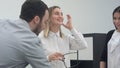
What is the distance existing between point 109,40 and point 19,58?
1.21m

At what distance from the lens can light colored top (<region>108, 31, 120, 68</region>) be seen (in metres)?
1.99

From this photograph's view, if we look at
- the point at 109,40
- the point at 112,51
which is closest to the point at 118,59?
the point at 112,51

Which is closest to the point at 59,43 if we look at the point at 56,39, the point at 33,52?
the point at 56,39

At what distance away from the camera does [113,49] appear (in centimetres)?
202

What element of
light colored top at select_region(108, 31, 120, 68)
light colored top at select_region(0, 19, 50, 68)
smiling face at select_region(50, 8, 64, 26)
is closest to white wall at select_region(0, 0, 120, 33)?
smiling face at select_region(50, 8, 64, 26)

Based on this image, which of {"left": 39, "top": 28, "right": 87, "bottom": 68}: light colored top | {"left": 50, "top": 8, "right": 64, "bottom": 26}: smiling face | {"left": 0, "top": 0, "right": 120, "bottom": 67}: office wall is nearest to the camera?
{"left": 39, "top": 28, "right": 87, "bottom": 68}: light colored top

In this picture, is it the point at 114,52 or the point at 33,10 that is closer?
the point at 33,10

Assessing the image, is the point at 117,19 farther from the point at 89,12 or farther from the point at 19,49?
the point at 89,12

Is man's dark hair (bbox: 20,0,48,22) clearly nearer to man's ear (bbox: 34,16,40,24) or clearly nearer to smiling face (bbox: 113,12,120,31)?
man's ear (bbox: 34,16,40,24)

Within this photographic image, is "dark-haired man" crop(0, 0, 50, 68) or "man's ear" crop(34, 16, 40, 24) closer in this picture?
"dark-haired man" crop(0, 0, 50, 68)

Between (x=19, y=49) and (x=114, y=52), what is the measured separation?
112cm

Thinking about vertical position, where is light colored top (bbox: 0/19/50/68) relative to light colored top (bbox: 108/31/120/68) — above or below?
above

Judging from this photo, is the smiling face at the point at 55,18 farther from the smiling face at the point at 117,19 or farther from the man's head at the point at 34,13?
the man's head at the point at 34,13

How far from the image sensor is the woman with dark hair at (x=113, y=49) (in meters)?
2.00
